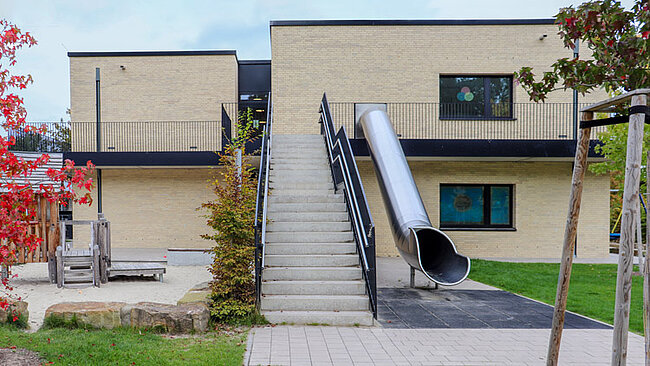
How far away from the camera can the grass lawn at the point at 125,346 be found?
454 cm

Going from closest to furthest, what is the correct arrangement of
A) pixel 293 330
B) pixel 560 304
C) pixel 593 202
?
pixel 560 304, pixel 293 330, pixel 593 202

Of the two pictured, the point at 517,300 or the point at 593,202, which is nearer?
the point at 517,300

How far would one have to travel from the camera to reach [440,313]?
23.0ft

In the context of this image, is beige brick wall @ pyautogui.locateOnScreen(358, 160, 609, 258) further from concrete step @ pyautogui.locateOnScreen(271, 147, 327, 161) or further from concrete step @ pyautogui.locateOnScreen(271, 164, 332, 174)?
concrete step @ pyautogui.locateOnScreen(271, 164, 332, 174)

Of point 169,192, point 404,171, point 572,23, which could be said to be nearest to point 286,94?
point 169,192

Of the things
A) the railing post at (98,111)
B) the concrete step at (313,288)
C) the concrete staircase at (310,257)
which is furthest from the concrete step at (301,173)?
the railing post at (98,111)

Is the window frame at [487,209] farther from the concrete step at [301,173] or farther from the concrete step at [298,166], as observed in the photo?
the concrete step at [301,173]

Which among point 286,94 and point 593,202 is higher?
point 286,94

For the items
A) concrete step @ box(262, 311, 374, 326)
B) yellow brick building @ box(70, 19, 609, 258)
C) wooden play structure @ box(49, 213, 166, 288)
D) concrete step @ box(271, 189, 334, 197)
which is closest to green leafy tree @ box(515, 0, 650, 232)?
concrete step @ box(262, 311, 374, 326)

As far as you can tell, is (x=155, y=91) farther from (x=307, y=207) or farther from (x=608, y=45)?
(x=608, y=45)

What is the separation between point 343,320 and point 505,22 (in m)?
13.4

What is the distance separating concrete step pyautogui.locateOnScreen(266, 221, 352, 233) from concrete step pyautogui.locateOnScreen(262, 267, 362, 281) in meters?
1.19

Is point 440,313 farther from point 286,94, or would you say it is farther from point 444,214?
point 286,94

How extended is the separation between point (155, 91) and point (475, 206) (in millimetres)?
12847
